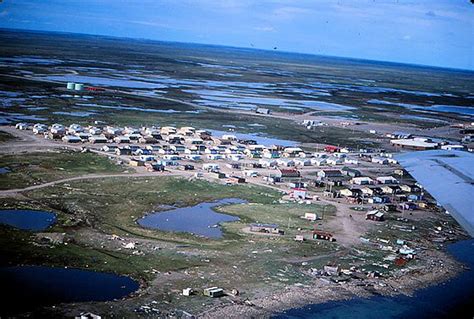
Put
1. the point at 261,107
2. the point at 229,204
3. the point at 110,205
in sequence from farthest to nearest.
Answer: the point at 261,107, the point at 229,204, the point at 110,205

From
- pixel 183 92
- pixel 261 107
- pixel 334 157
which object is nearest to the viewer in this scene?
pixel 334 157

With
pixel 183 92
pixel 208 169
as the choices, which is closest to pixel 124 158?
pixel 208 169

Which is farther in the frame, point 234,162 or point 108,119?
point 108,119

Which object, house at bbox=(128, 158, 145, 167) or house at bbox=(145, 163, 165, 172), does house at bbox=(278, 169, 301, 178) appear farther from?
house at bbox=(128, 158, 145, 167)

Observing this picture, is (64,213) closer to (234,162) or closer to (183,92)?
(234,162)

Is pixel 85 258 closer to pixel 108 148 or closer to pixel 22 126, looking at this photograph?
pixel 108 148

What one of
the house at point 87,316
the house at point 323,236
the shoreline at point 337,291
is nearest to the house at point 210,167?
the house at point 323,236

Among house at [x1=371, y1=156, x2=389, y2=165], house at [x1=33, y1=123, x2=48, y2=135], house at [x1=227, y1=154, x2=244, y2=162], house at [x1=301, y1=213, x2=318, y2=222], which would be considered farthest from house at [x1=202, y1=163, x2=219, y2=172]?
house at [x1=33, y1=123, x2=48, y2=135]
